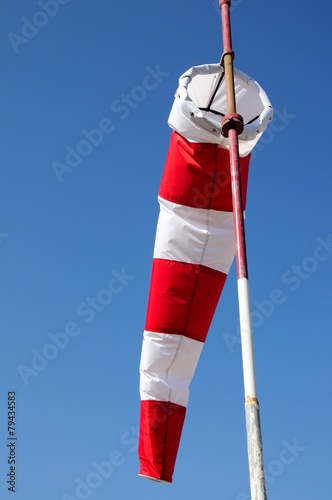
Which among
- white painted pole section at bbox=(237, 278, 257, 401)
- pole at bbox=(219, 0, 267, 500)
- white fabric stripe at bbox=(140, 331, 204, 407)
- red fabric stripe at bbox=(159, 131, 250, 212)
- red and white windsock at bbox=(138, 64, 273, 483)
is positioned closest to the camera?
pole at bbox=(219, 0, 267, 500)

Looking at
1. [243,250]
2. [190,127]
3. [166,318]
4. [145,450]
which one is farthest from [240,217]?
[145,450]

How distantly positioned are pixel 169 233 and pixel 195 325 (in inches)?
43.6

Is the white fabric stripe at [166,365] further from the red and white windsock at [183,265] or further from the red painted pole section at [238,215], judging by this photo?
the red painted pole section at [238,215]

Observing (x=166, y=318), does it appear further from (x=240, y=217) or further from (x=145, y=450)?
(x=240, y=217)

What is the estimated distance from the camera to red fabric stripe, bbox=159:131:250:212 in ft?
23.0

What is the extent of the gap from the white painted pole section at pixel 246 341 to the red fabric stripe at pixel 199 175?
2.25 meters

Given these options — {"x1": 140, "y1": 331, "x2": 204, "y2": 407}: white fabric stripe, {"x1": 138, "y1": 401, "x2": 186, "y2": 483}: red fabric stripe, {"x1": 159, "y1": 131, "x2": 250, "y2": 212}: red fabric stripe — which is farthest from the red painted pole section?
{"x1": 138, "y1": 401, "x2": 186, "y2": 483}: red fabric stripe

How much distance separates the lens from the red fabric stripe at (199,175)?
6996 millimetres

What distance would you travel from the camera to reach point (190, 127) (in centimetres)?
682

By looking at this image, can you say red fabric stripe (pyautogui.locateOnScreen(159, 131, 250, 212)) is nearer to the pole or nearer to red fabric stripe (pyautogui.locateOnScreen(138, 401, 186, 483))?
the pole

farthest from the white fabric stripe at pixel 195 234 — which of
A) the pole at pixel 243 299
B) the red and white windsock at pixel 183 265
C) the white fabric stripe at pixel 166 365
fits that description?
the pole at pixel 243 299

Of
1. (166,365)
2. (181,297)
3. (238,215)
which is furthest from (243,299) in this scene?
(166,365)

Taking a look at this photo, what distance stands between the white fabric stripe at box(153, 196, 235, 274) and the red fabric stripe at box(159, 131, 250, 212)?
92mm

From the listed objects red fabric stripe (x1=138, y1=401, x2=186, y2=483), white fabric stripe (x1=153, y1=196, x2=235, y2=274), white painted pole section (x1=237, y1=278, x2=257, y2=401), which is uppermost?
white fabric stripe (x1=153, y1=196, x2=235, y2=274)
